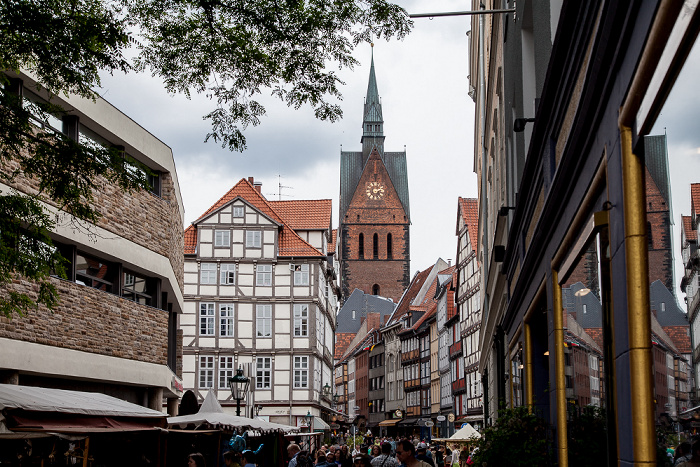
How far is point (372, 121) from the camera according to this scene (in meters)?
138

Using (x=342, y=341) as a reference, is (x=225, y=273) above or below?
below

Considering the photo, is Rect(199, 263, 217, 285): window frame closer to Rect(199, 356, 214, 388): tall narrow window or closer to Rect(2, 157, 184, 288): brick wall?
Answer: Rect(199, 356, 214, 388): tall narrow window

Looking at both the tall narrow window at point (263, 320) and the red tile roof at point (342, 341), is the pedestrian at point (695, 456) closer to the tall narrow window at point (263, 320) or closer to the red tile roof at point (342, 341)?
the tall narrow window at point (263, 320)

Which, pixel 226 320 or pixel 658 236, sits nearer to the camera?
pixel 658 236

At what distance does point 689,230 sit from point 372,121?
13617 centimetres

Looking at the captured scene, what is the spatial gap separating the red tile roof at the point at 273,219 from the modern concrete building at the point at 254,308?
6 centimetres

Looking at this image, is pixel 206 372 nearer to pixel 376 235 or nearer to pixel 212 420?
pixel 212 420

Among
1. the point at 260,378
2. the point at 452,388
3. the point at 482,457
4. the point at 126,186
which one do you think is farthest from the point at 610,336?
the point at 452,388

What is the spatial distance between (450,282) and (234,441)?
4700cm

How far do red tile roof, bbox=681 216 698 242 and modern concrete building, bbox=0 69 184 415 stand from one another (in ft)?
53.3

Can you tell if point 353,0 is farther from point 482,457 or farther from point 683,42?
point 683,42

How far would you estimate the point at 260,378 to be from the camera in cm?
4934

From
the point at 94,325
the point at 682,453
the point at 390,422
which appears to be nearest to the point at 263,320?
the point at 94,325

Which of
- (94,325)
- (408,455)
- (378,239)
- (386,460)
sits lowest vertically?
(386,460)
